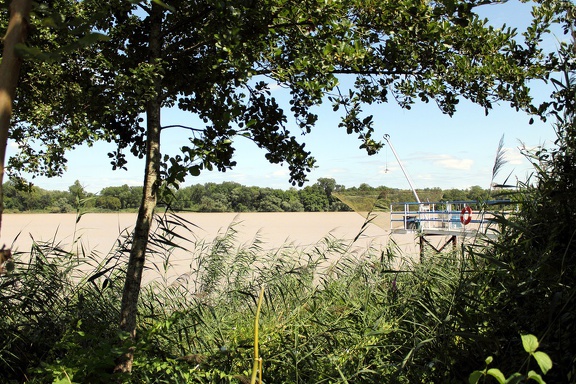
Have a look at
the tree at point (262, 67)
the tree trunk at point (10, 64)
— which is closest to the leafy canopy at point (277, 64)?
the tree at point (262, 67)

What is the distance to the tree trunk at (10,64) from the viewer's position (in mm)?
994

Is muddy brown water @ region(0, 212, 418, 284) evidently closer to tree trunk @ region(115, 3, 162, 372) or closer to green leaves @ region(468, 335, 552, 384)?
tree trunk @ region(115, 3, 162, 372)

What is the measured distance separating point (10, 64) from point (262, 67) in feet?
9.88

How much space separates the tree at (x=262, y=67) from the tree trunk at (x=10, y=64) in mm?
1990

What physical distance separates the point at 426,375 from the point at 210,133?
2.09 m

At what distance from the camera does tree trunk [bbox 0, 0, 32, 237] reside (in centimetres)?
99

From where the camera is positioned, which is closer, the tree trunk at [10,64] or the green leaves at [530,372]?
the tree trunk at [10,64]

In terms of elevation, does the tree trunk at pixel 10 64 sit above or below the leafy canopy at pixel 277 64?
below

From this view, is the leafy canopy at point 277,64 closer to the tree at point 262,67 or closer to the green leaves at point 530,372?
the tree at point 262,67

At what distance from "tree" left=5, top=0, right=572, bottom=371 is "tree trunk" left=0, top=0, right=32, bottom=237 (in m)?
1.99

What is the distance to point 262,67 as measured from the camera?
393cm

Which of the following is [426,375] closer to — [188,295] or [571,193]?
[571,193]

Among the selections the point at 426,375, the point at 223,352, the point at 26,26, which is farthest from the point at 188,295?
the point at 26,26

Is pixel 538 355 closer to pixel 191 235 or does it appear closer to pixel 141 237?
pixel 141 237
